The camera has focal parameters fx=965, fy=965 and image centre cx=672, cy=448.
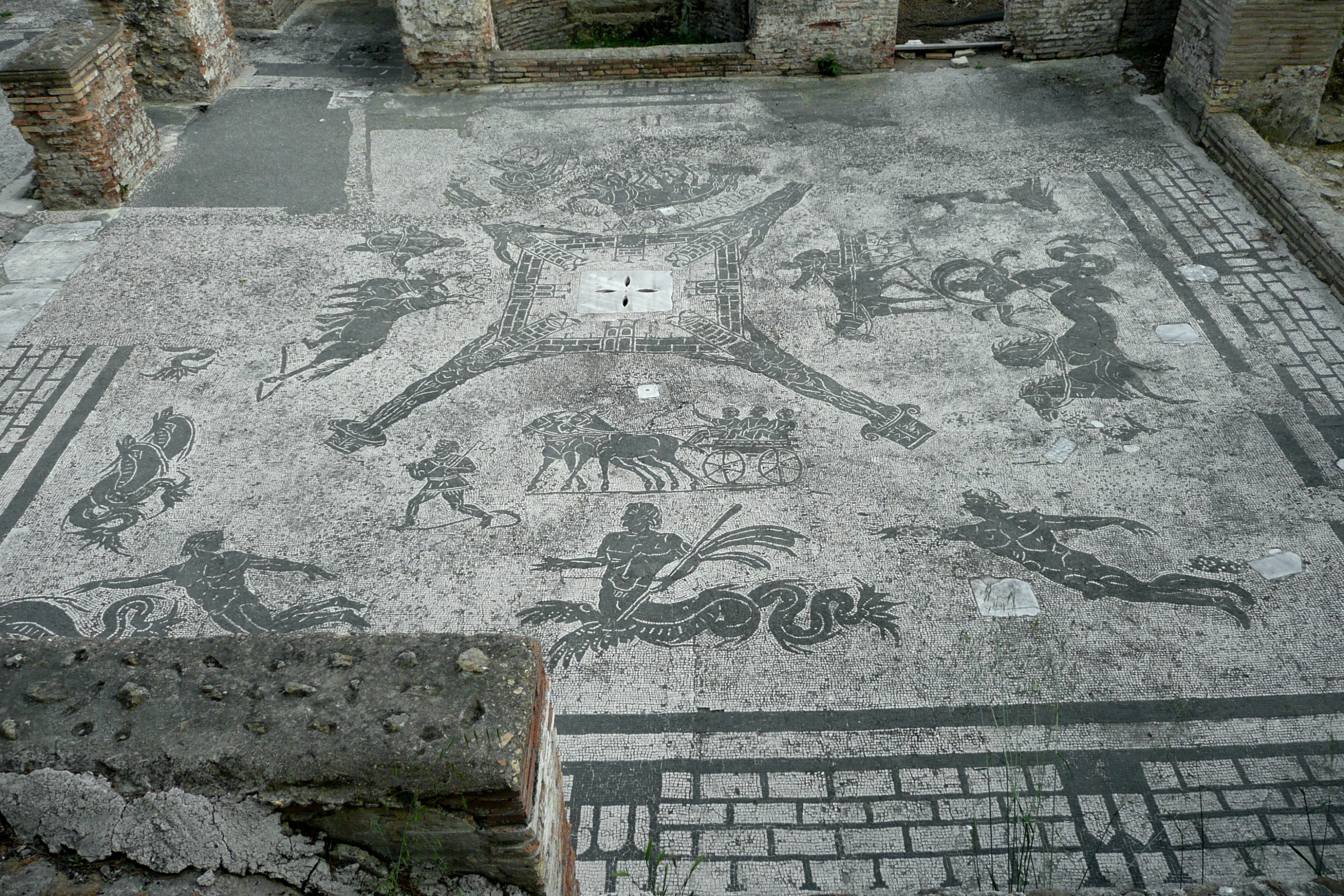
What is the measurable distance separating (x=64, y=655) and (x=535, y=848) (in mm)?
1038

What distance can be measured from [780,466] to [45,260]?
463cm

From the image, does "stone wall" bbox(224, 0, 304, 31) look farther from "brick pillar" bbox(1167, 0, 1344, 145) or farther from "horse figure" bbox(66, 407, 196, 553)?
"brick pillar" bbox(1167, 0, 1344, 145)

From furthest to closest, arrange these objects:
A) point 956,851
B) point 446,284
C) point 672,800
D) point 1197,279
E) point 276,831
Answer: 1. point 446,284
2. point 1197,279
3. point 672,800
4. point 956,851
5. point 276,831

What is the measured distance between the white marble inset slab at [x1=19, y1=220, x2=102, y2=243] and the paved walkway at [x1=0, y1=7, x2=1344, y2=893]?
0.12 feet

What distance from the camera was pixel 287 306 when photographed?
5371 mm

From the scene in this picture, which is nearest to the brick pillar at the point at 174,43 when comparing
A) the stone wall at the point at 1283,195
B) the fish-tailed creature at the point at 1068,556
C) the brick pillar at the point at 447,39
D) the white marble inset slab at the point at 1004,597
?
the brick pillar at the point at 447,39

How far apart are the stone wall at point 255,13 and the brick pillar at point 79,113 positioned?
2699 millimetres

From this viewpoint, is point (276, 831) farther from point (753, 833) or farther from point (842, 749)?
point (842, 749)

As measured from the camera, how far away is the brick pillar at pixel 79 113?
5801mm

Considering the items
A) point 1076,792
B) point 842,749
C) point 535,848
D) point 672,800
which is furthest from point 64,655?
point 1076,792

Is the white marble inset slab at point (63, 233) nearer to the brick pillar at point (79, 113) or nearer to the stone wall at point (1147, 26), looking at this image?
the brick pillar at point (79, 113)

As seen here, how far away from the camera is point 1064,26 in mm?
7543

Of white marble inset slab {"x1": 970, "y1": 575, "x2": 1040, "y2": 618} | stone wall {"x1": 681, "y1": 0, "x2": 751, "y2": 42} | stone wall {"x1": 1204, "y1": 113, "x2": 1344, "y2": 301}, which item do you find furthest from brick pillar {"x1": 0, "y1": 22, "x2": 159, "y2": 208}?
stone wall {"x1": 1204, "y1": 113, "x2": 1344, "y2": 301}

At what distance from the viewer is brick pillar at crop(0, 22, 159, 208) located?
19.0ft
